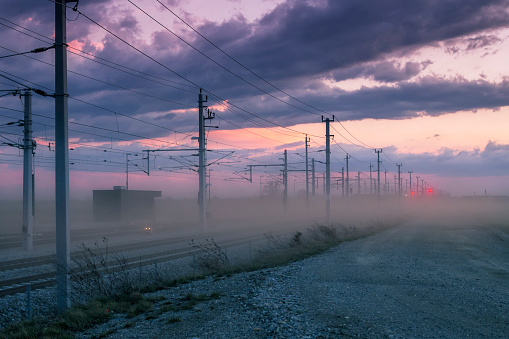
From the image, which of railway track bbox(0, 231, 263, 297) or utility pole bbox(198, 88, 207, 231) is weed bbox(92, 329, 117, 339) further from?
utility pole bbox(198, 88, 207, 231)

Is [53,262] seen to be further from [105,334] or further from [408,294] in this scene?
[408,294]

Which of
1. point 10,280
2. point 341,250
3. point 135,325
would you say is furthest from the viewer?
point 341,250

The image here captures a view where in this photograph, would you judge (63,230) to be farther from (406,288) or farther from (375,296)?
(406,288)

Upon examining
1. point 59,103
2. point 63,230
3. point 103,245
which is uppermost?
point 59,103

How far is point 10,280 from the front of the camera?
18.8m

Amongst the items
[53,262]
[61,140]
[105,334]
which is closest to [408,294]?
[105,334]

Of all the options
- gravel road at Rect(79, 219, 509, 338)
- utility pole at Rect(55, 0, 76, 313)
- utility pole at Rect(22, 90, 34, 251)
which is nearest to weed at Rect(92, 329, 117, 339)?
gravel road at Rect(79, 219, 509, 338)

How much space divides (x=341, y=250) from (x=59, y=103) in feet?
54.4

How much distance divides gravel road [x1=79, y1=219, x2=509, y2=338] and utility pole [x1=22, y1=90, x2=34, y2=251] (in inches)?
795

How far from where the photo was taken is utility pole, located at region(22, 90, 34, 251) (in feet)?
95.9

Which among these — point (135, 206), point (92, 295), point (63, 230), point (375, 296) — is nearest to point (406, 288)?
point (375, 296)

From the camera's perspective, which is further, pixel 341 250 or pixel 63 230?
pixel 341 250

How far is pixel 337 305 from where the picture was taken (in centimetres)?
1027

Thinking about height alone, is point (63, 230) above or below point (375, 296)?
above
